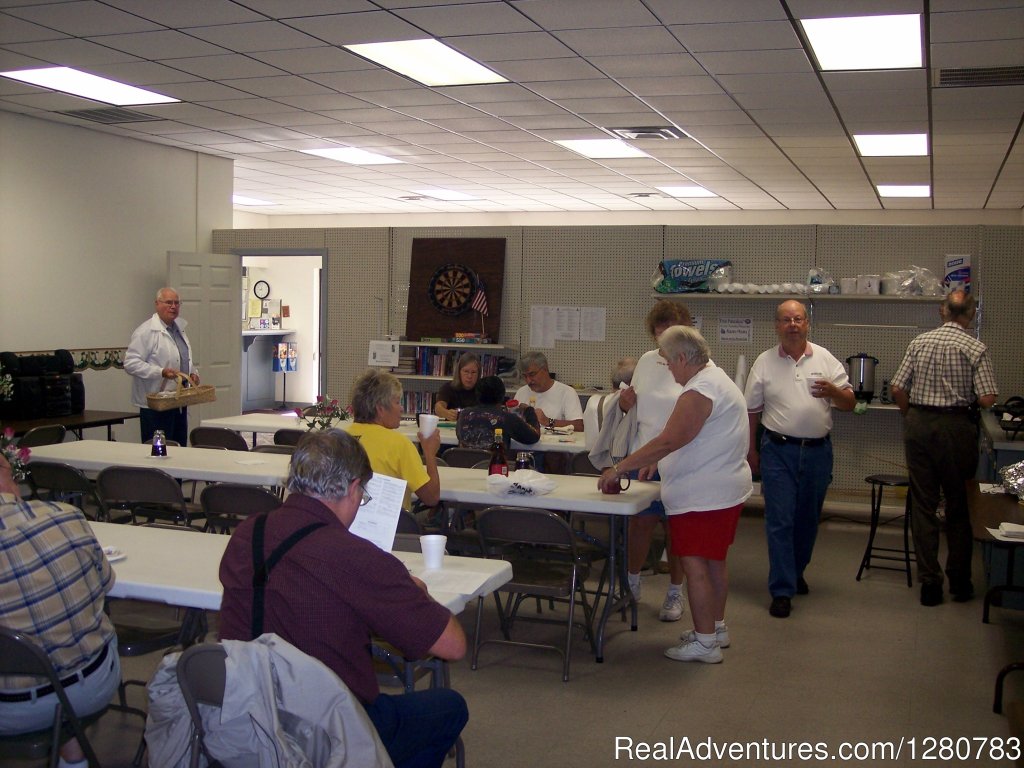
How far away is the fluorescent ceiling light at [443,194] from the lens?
1385cm

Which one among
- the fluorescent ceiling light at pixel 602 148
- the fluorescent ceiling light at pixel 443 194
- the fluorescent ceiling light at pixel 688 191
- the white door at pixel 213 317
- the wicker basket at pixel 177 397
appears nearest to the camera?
the wicker basket at pixel 177 397

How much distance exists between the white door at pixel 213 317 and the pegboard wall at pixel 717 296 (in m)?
1.30

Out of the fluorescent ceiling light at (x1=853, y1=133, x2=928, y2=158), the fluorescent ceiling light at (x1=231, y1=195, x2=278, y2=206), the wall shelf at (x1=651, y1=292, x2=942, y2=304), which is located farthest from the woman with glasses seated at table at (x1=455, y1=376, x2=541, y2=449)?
the fluorescent ceiling light at (x1=231, y1=195, x2=278, y2=206)

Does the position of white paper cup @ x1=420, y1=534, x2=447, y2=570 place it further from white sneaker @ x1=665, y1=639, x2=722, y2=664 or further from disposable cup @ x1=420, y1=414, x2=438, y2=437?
white sneaker @ x1=665, y1=639, x2=722, y2=664

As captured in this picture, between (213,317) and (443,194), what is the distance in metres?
4.75

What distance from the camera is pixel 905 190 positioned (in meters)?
12.2

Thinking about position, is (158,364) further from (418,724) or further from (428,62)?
(418,724)

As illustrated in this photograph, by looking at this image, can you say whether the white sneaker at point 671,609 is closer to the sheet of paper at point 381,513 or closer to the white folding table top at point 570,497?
the white folding table top at point 570,497

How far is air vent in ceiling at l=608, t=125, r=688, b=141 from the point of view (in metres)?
8.66

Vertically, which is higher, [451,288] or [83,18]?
[83,18]

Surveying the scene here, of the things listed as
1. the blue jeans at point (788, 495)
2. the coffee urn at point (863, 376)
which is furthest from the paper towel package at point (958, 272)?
the blue jeans at point (788, 495)

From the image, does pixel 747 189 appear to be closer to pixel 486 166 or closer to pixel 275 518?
pixel 486 166

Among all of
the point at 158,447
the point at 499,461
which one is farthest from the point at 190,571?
the point at 158,447

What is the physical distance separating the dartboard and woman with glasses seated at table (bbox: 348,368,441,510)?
16.7 feet
